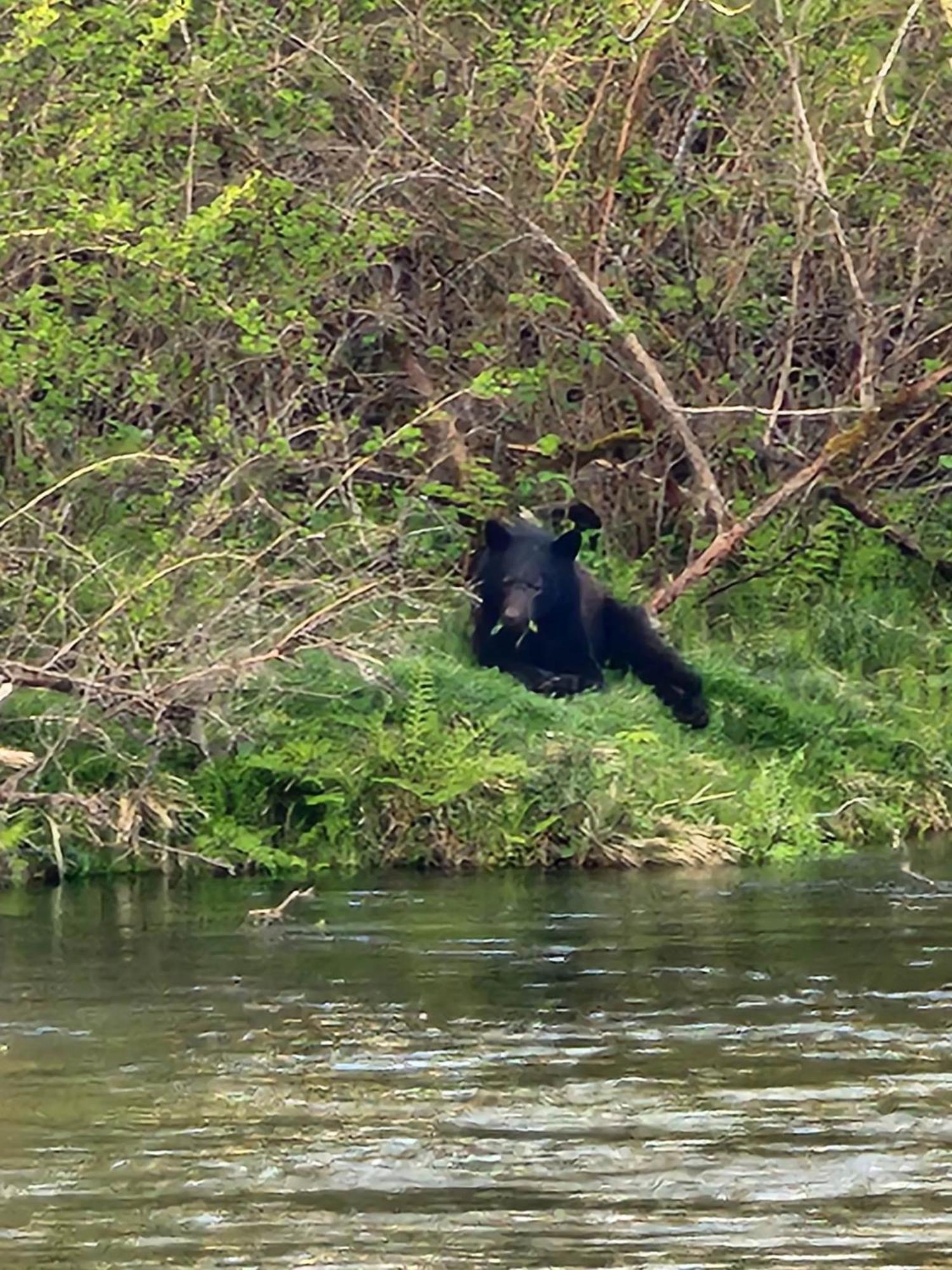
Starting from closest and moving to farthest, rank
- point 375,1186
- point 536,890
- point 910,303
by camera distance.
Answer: point 375,1186 → point 536,890 → point 910,303

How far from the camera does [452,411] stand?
16297 mm

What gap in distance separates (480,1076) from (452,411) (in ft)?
26.0

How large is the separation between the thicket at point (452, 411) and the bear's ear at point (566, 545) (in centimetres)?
50

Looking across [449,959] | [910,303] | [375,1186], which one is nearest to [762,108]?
[910,303]

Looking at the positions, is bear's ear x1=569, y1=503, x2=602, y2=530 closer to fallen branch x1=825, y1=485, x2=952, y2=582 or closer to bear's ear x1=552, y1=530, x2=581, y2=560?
bear's ear x1=552, y1=530, x2=581, y2=560

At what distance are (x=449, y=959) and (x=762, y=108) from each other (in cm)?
696

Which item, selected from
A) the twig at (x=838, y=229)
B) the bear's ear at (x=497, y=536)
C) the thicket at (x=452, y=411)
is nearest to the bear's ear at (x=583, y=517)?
the thicket at (x=452, y=411)

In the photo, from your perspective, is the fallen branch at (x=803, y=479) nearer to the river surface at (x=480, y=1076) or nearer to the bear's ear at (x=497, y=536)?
the bear's ear at (x=497, y=536)

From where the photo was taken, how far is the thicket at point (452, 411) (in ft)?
43.0

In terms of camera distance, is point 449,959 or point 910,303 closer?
point 449,959

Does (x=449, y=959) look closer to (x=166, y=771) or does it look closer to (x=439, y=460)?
(x=166, y=771)

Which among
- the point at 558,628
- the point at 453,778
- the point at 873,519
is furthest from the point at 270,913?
the point at 873,519

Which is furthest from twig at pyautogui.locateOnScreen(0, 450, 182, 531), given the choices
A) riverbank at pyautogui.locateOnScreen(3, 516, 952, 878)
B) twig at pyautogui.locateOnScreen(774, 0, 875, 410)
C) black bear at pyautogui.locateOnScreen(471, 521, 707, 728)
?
twig at pyautogui.locateOnScreen(774, 0, 875, 410)

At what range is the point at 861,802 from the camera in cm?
1413
